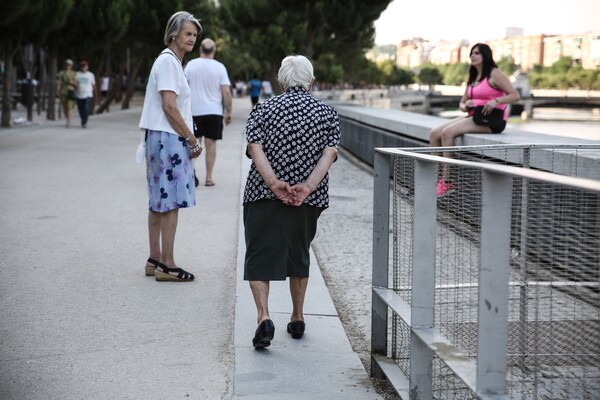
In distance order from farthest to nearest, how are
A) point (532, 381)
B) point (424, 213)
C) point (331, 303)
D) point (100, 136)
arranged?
1. point (100, 136)
2. point (331, 303)
3. point (424, 213)
4. point (532, 381)

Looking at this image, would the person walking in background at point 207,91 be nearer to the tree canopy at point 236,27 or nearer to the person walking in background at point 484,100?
the person walking in background at point 484,100

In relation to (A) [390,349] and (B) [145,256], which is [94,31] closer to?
(B) [145,256]

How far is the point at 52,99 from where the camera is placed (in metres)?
30.1

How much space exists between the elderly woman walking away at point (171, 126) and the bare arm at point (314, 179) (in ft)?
5.62

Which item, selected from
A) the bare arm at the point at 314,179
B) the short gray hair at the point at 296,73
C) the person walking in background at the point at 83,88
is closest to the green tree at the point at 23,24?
the person walking in background at the point at 83,88

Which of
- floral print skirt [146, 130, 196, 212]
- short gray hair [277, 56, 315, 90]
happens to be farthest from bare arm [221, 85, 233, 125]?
short gray hair [277, 56, 315, 90]

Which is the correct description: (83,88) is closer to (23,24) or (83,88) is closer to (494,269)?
(23,24)

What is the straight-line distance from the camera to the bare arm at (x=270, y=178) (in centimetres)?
505

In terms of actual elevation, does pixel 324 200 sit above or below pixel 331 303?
above

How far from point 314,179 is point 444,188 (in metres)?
1.03

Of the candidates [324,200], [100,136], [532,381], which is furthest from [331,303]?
[100,136]

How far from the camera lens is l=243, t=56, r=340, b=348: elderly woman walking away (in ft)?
16.8

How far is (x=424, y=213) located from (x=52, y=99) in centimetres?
2747

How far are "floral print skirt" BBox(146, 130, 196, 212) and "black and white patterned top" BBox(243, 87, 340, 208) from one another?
61.3 inches
